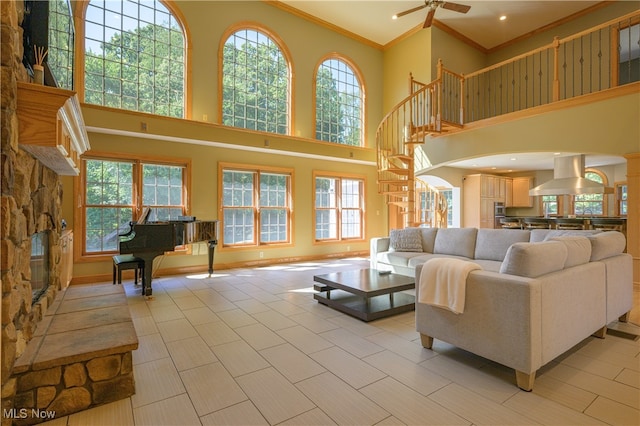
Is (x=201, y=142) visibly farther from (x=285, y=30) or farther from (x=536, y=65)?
(x=536, y=65)

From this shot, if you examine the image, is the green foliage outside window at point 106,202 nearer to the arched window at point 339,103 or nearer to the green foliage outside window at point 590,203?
the arched window at point 339,103

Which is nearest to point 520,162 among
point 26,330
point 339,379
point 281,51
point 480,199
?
point 480,199

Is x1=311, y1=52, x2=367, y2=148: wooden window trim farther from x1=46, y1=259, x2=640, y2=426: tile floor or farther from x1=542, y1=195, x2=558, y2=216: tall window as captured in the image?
x1=542, y1=195, x2=558, y2=216: tall window

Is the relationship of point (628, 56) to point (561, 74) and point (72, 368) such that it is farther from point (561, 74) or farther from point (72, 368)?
point (72, 368)

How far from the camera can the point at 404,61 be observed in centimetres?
821

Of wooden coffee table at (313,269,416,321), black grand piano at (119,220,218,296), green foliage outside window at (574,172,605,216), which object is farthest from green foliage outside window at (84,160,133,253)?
green foliage outside window at (574,172,605,216)

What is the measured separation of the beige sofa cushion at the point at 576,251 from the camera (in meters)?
2.43

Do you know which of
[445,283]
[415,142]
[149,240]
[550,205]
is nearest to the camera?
[445,283]

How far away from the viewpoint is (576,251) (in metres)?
2.49

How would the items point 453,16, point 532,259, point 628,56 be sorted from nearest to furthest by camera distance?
point 532,259, point 628,56, point 453,16

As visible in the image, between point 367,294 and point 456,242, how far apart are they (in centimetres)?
228

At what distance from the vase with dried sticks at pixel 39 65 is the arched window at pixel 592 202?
10952 mm

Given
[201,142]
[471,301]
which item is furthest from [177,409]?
[201,142]

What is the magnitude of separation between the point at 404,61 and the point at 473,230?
5380 millimetres
